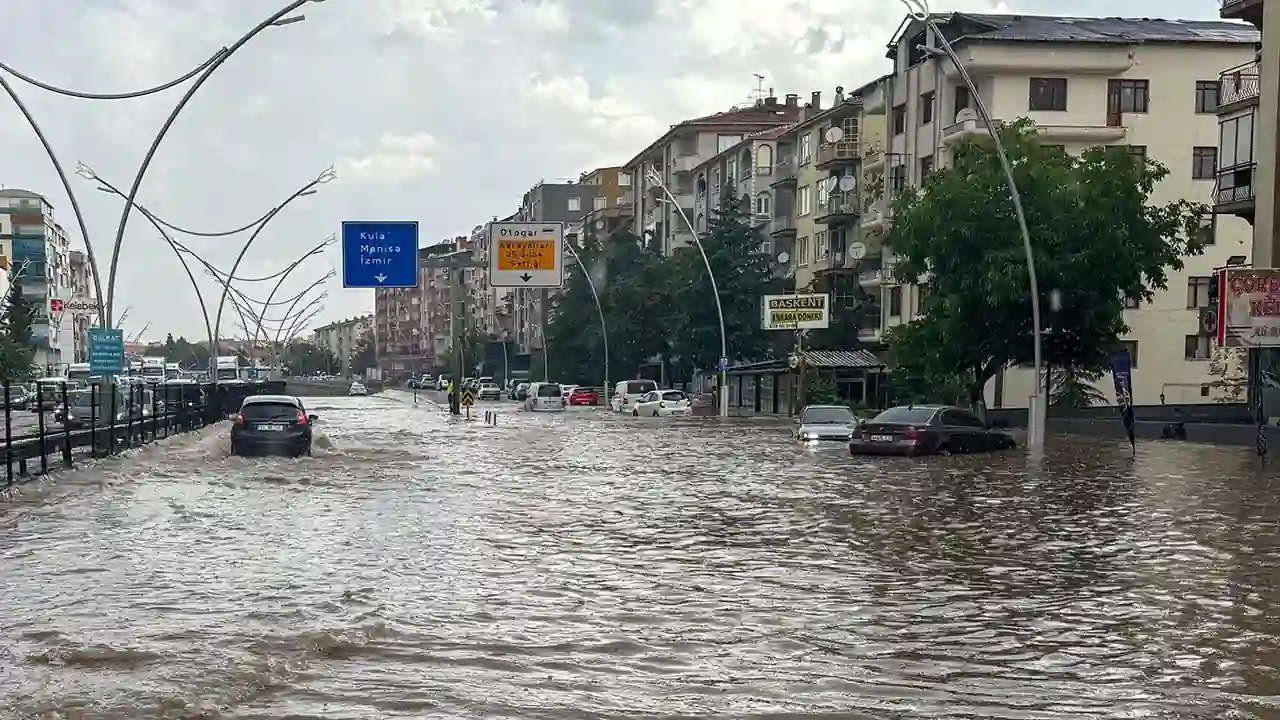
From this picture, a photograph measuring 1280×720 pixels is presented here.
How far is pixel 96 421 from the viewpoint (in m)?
33.6

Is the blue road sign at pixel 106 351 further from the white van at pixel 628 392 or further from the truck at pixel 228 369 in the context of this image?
the truck at pixel 228 369

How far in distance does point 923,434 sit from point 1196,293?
3305cm

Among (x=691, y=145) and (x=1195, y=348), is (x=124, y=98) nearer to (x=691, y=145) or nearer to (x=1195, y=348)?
(x=1195, y=348)

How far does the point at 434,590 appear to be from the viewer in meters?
12.1

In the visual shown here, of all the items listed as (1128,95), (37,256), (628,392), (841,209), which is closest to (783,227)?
(841,209)

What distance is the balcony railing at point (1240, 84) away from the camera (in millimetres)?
43562

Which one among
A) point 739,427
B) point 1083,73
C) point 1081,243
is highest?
point 1083,73

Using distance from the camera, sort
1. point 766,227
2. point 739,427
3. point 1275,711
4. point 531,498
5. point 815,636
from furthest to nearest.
Result: point 766,227, point 739,427, point 531,498, point 815,636, point 1275,711

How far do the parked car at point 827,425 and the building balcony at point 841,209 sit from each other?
101 ft

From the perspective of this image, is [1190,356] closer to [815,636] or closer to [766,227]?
[766,227]

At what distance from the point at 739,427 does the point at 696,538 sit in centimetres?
3541

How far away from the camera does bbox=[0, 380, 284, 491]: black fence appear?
2473 cm

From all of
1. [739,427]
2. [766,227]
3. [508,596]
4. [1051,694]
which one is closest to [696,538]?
[508,596]

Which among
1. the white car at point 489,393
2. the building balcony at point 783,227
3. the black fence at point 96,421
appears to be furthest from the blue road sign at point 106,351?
the white car at point 489,393
